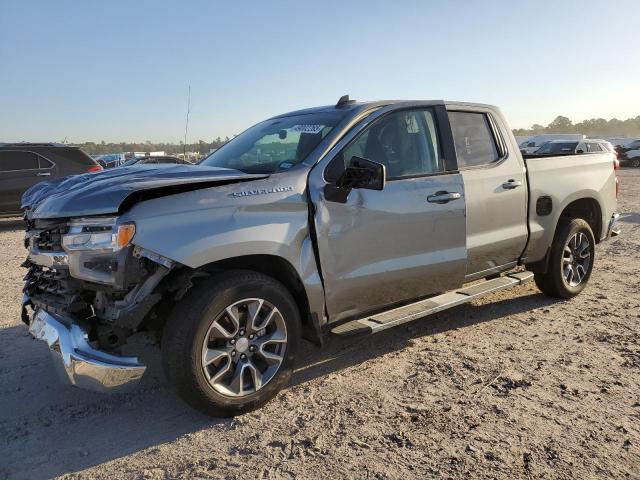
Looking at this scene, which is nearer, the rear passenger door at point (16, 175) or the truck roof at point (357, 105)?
the truck roof at point (357, 105)

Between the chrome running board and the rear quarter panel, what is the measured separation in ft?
1.38

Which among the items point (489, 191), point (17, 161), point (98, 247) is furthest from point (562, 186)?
point (17, 161)

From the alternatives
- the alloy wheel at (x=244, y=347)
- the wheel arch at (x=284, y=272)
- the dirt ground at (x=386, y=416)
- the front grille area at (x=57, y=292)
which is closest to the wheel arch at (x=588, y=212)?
the dirt ground at (x=386, y=416)

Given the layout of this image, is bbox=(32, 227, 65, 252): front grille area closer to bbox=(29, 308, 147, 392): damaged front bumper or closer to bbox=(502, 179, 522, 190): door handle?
bbox=(29, 308, 147, 392): damaged front bumper

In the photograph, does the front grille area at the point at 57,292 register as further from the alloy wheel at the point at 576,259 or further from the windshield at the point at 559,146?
the windshield at the point at 559,146

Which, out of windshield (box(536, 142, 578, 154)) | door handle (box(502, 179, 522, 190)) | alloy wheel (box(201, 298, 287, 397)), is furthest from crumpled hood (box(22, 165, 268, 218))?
windshield (box(536, 142, 578, 154))

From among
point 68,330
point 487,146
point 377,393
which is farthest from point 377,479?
point 487,146

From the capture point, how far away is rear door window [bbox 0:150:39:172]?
1167 centimetres

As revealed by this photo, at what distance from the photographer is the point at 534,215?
5.14 meters

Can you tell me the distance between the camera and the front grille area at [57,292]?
126 inches

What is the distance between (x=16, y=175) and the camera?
11711mm

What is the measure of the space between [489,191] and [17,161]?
10.9 m

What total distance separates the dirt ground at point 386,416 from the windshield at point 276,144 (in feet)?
5.25

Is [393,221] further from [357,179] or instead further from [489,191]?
[489,191]
